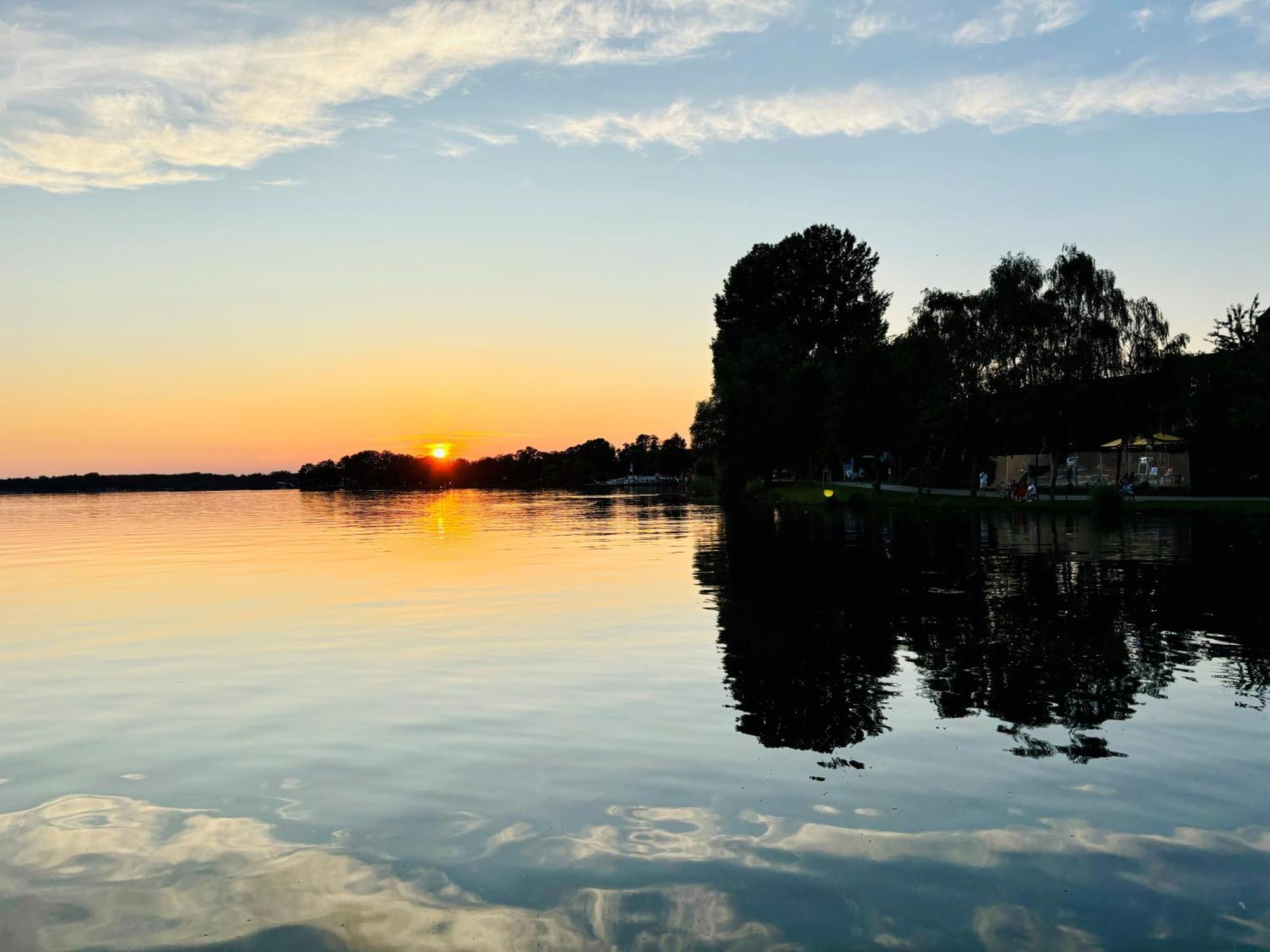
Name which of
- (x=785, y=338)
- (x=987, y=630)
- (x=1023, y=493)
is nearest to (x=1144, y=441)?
(x=1023, y=493)

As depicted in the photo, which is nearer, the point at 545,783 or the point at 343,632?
the point at 545,783

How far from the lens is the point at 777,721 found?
13.3 metres

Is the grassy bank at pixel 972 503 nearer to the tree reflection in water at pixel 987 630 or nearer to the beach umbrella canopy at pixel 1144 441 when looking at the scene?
the beach umbrella canopy at pixel 1144 441

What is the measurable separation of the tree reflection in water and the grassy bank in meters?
20.2

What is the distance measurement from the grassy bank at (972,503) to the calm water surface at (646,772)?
3705 cm

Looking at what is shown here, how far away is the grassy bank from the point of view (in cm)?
6022

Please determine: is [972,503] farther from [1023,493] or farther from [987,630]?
[987,630]

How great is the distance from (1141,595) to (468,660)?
55.0ft

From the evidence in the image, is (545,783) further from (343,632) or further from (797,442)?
(797,442)

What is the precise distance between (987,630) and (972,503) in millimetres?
55832

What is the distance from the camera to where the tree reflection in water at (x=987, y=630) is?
1378 cm

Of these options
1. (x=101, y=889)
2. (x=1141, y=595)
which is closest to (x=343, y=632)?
(x=101, y=889)

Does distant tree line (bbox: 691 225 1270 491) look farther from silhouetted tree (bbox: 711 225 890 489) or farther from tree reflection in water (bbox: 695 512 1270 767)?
tree reflection in water (bbox: 695 512 1270 767)

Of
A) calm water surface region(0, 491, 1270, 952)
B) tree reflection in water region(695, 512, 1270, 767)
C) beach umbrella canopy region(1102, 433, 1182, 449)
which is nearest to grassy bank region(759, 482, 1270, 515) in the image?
beach umbrella canopy region(1102, 433, 1182, 449)
